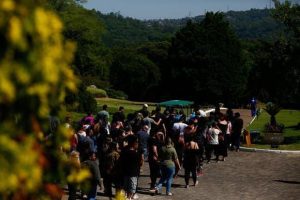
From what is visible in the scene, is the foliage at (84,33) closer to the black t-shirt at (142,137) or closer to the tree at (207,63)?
the tree at (207,63)

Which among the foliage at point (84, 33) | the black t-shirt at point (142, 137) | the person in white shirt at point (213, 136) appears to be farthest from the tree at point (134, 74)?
the black t-shirt at point (142, 137)

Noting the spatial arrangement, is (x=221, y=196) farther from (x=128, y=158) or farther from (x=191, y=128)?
(x=128, y=158)

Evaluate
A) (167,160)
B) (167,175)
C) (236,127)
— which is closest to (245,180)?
(167,175)

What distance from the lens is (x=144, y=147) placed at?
843 inches

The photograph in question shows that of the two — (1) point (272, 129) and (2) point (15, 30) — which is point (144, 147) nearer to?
(1) point (272, 129)

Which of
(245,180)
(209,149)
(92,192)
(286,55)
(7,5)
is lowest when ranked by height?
(245,180)

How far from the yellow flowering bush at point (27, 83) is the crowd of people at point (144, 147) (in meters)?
6.41

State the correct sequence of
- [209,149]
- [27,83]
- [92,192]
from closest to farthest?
[27,83], [92,192], [209,149]

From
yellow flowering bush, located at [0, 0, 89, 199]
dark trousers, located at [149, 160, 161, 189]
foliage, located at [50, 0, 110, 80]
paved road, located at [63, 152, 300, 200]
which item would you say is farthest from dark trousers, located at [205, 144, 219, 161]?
foliage, located at [50, 0, 110, 80]

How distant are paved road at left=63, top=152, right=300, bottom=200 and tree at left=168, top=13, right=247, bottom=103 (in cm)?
5661

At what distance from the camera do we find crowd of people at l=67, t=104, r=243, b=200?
51.1 feet

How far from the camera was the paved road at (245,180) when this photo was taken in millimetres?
18875

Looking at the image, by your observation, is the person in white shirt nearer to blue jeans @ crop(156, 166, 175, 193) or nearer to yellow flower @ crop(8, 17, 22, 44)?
blue jeans @ crop(156, 166, 175, 193)

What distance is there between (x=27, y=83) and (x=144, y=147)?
1836cm
